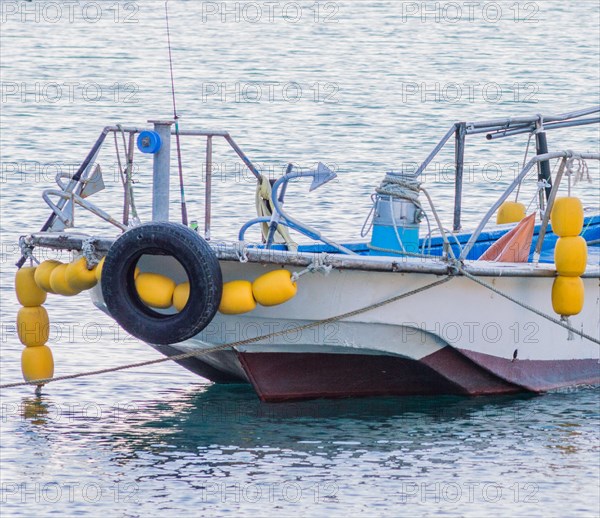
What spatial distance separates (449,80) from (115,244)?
24.1m

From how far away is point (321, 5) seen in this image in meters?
49.0

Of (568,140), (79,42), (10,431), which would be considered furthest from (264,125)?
(10,431)

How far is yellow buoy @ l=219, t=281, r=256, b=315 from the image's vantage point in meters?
11.8

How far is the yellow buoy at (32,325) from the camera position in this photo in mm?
12766

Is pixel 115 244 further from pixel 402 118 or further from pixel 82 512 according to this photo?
pixel 402 118

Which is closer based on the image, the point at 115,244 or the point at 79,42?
the point at 115,244

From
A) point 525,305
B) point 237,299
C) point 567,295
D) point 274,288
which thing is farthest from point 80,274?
point 567,295

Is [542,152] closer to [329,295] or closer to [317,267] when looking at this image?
[329,295]

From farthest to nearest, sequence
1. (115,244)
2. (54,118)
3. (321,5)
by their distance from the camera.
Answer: (321,5)
(54,118)
(115,244)

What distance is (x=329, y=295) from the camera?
12258 millimetres

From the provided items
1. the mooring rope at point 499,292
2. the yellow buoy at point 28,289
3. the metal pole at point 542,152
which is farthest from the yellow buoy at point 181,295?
the metal pole at point 542,152

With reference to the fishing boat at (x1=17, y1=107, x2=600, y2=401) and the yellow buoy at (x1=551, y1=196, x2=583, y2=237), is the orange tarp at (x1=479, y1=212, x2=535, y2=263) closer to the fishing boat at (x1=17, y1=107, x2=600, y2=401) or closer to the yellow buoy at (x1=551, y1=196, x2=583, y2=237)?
the fishing boat at (x1=17, y1=107, x2=600, y2=401)

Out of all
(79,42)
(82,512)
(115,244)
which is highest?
(79,42)

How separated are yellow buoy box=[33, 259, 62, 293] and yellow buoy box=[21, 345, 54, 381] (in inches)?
21.7
